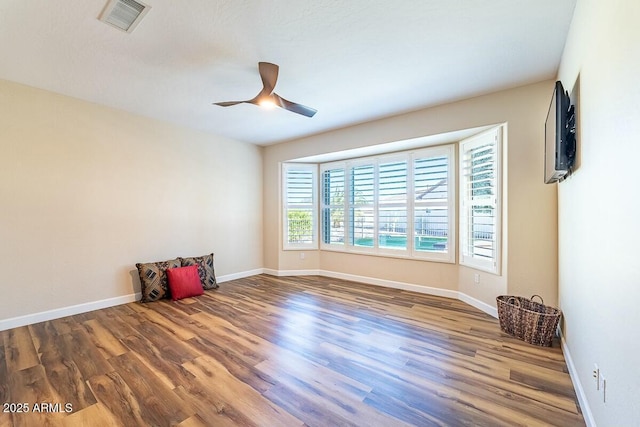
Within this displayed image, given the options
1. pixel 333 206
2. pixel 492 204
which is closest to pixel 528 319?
pixel 492 204

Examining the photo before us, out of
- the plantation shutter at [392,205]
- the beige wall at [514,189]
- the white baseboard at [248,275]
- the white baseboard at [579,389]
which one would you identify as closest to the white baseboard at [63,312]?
the white baseboard at [248,275]

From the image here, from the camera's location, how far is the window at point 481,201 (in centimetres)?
323

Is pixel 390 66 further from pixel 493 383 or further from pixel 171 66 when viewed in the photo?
pixel 493 383

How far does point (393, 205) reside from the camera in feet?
14.8

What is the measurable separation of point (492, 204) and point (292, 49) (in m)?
2.81

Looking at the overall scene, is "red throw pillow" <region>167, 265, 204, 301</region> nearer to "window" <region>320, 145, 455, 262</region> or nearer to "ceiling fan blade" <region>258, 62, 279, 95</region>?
"window" <region>320, 145, 455, 262</region>

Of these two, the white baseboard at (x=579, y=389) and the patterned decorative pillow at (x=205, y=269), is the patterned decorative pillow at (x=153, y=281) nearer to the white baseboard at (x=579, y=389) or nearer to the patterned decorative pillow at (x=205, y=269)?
the patterned decorative pillow at (x=205, y=269)

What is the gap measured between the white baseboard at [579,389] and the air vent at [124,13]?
3.76 meters

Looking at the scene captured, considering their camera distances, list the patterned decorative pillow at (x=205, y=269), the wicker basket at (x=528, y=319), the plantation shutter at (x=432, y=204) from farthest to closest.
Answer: the patterned decorative pillow at (x=205, y=269) → the plantation shutter at (x=432, y=204) → the wicker basket at (x=528, y=319)

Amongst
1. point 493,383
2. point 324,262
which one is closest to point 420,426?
point 493,383

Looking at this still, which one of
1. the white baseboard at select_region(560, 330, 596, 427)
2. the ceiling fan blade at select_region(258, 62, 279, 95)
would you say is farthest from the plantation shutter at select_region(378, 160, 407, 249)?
the ceiling fan blade at select_region(258, 62, 279, 95)

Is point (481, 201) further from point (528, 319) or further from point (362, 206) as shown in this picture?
point (362, 206)

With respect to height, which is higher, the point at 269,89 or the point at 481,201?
the point at 269,89

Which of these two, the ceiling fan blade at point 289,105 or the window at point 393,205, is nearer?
the ceiling fan blade at point 289,105
